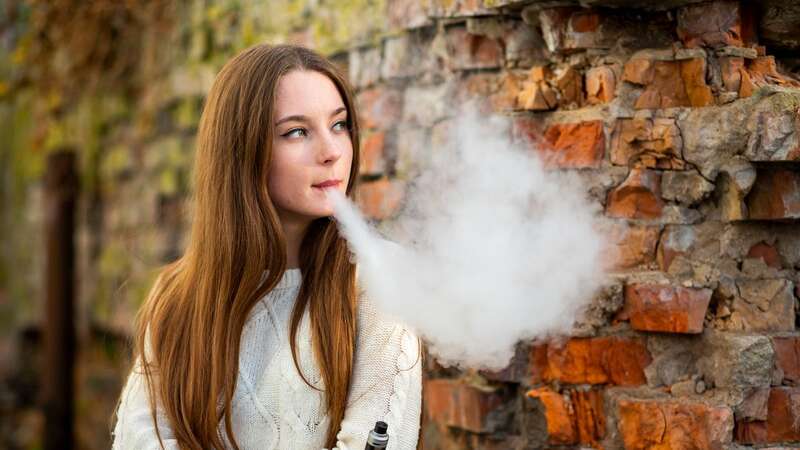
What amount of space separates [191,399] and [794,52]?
1461mm

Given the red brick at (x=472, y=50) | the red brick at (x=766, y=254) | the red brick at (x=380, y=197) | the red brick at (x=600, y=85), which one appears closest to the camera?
the red brick at (x=766, y=254)

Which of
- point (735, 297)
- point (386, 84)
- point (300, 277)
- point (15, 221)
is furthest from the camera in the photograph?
point (15, 221)

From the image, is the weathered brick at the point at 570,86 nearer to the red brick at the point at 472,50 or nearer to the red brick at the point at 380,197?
the red brick at the point at 472,50

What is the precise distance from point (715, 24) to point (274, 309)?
3.61 ft

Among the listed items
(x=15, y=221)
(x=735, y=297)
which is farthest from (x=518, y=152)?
(x=15, y=221)

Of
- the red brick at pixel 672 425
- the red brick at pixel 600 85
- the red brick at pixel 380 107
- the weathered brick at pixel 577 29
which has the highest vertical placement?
the weathered brick at pixel 577 29

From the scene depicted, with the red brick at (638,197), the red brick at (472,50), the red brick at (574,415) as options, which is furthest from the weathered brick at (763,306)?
the red brick at (472,50)

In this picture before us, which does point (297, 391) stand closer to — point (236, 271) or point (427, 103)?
point (236, 271)

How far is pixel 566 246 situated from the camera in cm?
216

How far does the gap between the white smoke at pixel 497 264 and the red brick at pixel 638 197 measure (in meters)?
0.06

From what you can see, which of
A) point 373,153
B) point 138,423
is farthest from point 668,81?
point 138,423

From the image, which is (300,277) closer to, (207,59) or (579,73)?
(579,73)

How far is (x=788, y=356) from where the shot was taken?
1.96m

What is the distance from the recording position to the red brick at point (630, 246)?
6.75ft
